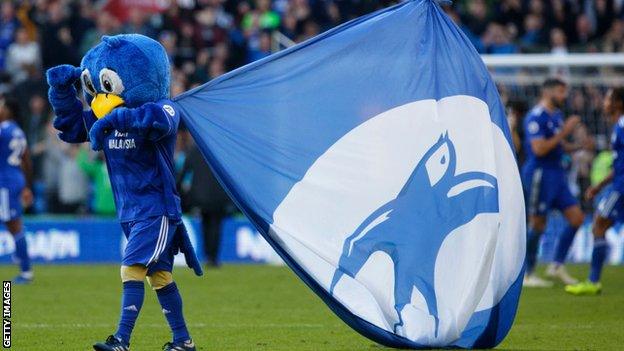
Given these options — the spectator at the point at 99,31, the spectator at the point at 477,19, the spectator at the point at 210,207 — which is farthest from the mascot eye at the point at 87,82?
the spectator at the point at 477,19

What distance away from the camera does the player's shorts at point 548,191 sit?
15.9 meters

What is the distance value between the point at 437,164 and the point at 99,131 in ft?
8.62

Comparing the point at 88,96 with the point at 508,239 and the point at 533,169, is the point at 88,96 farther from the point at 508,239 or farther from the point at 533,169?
the point at 533,169

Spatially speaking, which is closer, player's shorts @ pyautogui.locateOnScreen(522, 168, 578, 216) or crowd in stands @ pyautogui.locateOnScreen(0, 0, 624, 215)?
player's shorts @ pyautogui.locateOnScreen(522, 168, 578, 216)

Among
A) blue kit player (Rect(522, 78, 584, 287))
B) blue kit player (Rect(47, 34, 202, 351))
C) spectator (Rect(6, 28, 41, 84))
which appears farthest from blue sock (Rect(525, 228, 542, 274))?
spectator (Rect(6, 28, 41, 84))

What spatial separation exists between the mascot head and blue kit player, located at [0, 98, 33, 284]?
24.2 feet

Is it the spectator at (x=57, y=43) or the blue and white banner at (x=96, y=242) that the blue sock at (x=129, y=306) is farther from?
the spectator at (x=57, y=43)

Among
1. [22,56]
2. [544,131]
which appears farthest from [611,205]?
[22,56]

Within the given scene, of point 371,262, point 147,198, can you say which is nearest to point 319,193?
point 371,262

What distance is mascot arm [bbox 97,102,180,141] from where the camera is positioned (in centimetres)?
866

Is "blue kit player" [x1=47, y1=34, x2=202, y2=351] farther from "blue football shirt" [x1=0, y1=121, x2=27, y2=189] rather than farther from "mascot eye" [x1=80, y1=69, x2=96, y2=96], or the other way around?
"blue football shirt" [x1=0, y1=121, x2=27, y2=189]

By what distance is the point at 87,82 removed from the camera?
9.23 metres

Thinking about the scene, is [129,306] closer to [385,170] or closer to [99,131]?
[99,131]

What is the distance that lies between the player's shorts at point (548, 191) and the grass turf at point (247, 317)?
42.2 inches
